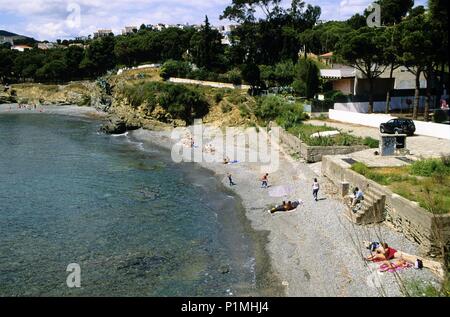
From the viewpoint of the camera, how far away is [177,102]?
60.1m

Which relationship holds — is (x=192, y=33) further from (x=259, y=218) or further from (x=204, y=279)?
(x=204, y=279)

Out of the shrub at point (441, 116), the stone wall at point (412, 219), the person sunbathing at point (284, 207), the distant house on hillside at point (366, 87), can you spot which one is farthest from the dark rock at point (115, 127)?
the stone wall at point (412, 219)

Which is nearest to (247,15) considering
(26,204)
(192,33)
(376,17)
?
(376,17)

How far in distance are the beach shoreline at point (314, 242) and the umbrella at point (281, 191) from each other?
447 mm

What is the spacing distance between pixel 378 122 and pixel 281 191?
1401cm

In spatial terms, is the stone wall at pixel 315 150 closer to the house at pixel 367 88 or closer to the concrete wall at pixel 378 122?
the concrete wall at pixel 378 122

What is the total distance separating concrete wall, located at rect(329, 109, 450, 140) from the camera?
32031mm

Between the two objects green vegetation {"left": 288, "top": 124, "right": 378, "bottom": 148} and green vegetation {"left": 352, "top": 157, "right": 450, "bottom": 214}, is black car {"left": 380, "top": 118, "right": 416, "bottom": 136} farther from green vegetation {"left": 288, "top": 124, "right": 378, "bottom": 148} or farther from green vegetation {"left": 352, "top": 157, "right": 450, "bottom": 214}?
green vegetation {"left": 352, "top": 157, "right": 450, "bottom": 214}

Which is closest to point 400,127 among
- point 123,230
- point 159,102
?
point 123,230

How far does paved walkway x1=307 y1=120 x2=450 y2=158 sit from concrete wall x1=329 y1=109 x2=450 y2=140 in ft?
1.88

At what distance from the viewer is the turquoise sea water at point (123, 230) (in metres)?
18.5

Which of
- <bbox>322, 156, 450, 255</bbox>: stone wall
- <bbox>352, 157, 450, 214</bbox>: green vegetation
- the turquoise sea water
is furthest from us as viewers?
<bbox>352, 157, 450, 214</bbox>: green vegetation

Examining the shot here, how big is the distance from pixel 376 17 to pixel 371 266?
2017 inches

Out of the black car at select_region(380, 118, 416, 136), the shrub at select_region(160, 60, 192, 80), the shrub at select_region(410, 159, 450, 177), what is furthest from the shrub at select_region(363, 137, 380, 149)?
the shrub at select_region(160, 60, 192, 80)
